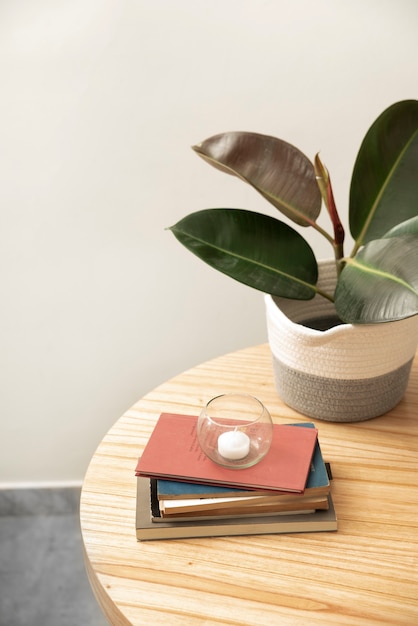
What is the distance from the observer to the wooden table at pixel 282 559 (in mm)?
711

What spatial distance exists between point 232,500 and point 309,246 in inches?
13.4

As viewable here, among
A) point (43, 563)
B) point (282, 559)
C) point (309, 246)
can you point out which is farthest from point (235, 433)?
point (43, 563)

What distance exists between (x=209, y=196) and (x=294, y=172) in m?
0.45

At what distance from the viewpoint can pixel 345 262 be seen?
0.94 meters

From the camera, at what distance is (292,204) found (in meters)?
0.96

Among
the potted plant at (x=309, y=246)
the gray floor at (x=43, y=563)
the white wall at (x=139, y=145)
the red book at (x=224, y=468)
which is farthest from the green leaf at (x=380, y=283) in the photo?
the gray floor at (x=43, y=563)

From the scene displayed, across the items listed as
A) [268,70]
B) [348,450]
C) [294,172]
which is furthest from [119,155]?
[348,450]

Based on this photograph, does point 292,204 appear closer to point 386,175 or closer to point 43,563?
point 386,175

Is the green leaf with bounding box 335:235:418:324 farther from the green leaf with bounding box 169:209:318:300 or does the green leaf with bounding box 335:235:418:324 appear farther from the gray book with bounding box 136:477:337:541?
the gray book with bounding box 136:477:337:541

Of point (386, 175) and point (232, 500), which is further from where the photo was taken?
point (386, 175)

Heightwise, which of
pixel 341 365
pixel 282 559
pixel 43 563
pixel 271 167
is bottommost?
pixel 43 563

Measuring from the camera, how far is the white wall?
4.19 feet

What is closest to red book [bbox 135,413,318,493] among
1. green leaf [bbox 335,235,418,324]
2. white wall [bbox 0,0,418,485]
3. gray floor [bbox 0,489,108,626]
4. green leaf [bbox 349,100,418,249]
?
green leaf [bbox 335,235,418,324]

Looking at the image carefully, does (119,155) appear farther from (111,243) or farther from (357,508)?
(357,508)
